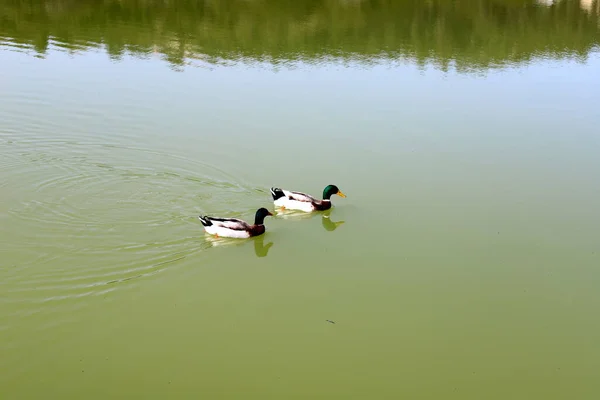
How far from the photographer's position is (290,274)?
8250 mm

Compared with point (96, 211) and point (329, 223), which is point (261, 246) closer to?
point (329, 223)

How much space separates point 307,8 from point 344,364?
1885cm

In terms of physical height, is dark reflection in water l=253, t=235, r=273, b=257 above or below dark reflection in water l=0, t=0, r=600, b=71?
below

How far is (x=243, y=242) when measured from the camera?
9008 millimetres

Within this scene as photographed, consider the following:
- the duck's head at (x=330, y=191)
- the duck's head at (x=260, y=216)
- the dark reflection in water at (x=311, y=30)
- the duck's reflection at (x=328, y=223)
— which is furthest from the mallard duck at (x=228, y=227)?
the dark reflection in water at (x=311, y=30)

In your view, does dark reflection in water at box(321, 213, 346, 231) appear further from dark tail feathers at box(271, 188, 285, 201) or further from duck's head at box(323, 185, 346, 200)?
dark tail feathers at box(271, 188, 285, 201)

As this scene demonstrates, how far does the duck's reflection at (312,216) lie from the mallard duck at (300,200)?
5 centimetres

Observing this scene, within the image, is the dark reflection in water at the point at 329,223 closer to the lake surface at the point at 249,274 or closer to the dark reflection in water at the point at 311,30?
the lake surface at the point at 249,274

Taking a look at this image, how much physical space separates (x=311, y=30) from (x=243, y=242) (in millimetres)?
13558

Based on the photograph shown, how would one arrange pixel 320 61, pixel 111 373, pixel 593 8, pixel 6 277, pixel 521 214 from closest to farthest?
pixel 111 373 → pixel 6 277 → pixel 521 214 → pixel 320 61 → pixel 593 8

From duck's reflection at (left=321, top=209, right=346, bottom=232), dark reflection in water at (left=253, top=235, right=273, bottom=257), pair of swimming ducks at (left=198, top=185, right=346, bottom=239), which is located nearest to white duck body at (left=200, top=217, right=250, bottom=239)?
pair of swimming ducks at (left=198, top=185, right=346, bottom=239)

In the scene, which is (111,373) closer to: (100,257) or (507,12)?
(100,257)

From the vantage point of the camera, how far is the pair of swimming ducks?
8.92 metres

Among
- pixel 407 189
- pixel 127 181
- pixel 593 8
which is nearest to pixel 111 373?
pixel 127 181
